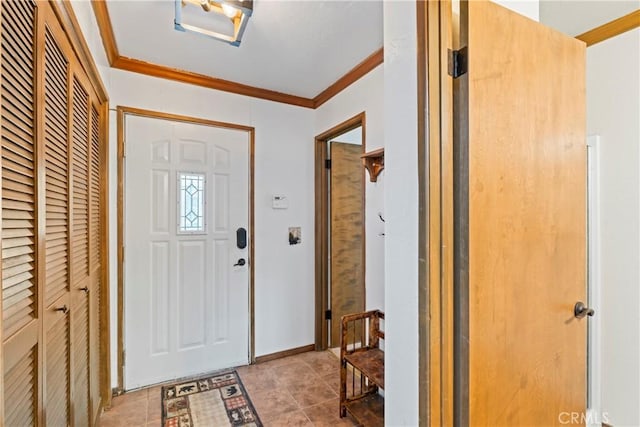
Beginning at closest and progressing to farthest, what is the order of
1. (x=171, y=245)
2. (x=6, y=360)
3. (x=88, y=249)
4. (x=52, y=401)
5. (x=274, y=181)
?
1. (x=6, y=360)
2. (x=52, y=401)
3. (x=88, y=249)
4. (x=171, y=245)
5. (x=274, y=181)

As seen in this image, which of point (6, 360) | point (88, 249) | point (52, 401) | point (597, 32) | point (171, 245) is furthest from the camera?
point (171, 245)

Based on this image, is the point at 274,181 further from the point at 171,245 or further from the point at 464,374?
the point at 464,374

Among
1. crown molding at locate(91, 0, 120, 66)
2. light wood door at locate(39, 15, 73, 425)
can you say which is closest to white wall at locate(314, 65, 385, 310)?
crown molding at locate(91, 0, 120, 66)

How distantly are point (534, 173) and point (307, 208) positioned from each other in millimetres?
2111

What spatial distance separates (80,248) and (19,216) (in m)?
0.81

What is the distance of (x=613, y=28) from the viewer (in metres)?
1.76

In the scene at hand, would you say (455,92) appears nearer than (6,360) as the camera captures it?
No

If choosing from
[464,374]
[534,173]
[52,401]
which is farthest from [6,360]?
[534,173]

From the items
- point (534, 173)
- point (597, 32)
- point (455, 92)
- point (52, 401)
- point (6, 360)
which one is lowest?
point (52, 401)

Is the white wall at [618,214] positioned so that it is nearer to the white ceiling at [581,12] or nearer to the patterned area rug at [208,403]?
the white ceiling at [581,12]

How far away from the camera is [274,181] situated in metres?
2.87

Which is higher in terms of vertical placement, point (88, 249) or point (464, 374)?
point (88, 249)

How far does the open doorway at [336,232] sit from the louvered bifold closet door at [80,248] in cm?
182

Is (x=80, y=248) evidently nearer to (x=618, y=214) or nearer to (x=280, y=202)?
(x=280, y=202)
